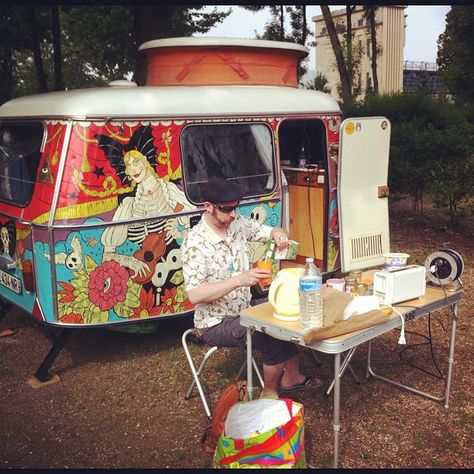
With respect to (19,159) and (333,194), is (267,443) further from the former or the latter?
(333,194)

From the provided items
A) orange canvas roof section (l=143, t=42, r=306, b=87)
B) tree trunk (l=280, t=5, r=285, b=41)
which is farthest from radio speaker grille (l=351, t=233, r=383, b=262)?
tree trunk (l=280, t=5, r=285, b=41)

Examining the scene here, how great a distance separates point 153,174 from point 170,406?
181 cm

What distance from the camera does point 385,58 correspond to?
54031 mm

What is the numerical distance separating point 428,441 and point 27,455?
2568mm

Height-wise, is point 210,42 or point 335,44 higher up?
point 335,44

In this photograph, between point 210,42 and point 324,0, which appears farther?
point 324,0

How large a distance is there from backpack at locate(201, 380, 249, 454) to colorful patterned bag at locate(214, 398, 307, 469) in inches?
14.6

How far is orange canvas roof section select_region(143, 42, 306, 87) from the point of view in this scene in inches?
223

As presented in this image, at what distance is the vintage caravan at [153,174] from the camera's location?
14.5ft

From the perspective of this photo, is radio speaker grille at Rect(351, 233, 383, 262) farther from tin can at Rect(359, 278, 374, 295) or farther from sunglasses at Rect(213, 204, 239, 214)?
sunglasses at Rect(213, 204, 239, 214)

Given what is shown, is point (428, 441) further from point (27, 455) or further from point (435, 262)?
point (27, 455)

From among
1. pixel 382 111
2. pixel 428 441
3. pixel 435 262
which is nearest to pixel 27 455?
pixel 428 441

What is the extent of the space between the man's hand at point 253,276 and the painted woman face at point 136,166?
165 centimetres

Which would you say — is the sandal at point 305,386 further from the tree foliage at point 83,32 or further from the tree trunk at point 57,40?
the tree trunk at point 57,40
